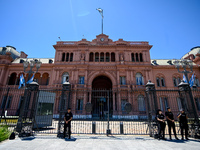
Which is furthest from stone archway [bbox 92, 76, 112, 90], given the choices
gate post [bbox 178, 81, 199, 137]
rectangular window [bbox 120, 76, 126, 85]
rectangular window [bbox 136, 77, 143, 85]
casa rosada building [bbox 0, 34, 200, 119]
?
gate post [bbox 178, 81, 199, 137]

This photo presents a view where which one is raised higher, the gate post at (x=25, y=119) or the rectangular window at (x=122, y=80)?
the rectangular window at (x=122, y=80)

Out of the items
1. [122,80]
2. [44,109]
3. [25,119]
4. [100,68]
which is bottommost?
[25,119]

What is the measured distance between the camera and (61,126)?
7762 mm

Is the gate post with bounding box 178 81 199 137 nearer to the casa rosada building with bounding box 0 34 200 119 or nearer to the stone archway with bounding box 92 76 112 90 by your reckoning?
the casa rosada building with bounding box 0 34 200 119

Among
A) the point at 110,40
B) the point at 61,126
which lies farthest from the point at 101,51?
the point at 61,126

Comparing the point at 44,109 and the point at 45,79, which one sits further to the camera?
the point at 45,79

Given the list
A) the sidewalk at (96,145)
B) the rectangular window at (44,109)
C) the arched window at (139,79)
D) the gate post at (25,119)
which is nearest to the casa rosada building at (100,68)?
A: the arched window at (139,79)

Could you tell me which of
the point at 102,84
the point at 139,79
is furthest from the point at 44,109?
the point at 139,79

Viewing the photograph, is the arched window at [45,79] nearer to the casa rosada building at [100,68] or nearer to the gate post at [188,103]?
the casa rosada building at [100,68]

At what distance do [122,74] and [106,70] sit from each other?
3442 millimetres

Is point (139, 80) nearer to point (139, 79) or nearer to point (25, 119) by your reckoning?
point (139, 79)

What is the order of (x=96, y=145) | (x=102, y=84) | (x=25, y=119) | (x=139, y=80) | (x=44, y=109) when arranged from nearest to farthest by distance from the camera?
1. (x=96, y=145)
2. (x=25, y=119)
3. (x=44, y=109)
4. (x=139, y=80)
5. (x=102, y=84)

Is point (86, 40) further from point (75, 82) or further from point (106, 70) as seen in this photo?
point (75, 82)

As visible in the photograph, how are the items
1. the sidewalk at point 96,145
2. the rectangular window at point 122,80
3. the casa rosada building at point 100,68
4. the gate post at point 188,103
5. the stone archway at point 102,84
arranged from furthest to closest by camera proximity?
1. the stone archway at point 102,84
2. the rectangular window at point 122,80
3. the casa rosada building at point 100,68
4. the gate post at point 188,103
5. the sidewalk at point 96,145
